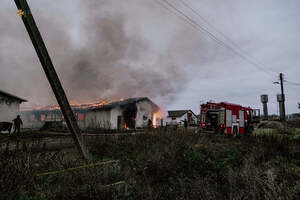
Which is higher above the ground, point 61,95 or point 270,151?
point 61,95

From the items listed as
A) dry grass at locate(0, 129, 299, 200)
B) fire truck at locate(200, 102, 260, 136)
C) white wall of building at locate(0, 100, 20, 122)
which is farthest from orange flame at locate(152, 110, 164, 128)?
dry grass at locate(0, 129, 299, 200)

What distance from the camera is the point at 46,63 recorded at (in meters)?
4.04

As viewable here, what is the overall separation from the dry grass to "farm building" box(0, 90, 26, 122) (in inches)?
616

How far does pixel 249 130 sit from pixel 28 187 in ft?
60.5

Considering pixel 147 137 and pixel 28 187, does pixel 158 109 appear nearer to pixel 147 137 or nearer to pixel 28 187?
pixel 147 137

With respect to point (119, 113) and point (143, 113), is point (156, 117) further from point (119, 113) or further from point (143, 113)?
point (119, 113)

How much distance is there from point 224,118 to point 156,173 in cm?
1027

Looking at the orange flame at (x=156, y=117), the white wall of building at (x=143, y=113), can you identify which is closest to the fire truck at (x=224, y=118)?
the white wall of building at (x=143, y=113)

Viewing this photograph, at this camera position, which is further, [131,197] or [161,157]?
[161,157]

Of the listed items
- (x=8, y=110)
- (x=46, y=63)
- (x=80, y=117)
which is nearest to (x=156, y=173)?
(x=46, y=63)

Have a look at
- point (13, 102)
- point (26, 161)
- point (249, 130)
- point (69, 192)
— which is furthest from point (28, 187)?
point (13, 102)

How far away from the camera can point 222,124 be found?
13164mm

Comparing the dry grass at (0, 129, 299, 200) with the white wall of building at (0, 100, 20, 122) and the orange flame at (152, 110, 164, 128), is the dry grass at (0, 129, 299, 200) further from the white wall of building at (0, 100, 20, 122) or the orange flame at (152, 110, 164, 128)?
the orange flame at (152, 110, 164, 128)

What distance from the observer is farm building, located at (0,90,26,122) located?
1641 cm
